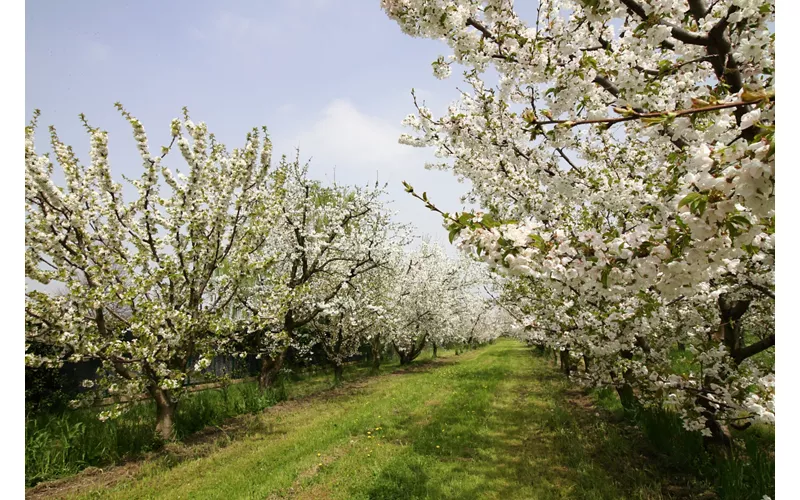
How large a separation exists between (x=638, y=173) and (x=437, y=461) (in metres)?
5.61

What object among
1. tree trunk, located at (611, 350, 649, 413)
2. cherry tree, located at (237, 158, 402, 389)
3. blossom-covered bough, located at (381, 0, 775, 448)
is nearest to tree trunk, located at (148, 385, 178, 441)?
cherry tree, located at (237, 158, 402, 389)

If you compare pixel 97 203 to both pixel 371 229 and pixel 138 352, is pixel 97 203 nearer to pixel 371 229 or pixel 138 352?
pixel 138 352

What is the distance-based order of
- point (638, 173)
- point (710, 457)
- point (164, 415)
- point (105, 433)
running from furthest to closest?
1. point (164, 415)
2. point (105, 433)
3. point (638, 173)
4. point (710, 457)

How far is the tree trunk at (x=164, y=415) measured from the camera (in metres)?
7.33

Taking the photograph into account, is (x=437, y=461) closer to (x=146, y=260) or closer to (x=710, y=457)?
(x=710, y=457)

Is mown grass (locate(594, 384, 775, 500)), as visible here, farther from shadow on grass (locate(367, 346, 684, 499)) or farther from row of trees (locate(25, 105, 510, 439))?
row of trees (locate(25, 105, 510, 439))

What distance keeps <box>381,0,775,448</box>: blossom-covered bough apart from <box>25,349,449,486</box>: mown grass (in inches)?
289

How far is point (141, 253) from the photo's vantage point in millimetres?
6715

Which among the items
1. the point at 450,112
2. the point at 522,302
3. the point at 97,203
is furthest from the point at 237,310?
the point at 450,112

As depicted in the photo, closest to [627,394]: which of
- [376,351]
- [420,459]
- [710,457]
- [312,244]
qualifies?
[710,457]

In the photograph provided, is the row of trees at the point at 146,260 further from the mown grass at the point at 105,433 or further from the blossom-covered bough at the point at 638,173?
the blossom-covered bough at the point at 638,173

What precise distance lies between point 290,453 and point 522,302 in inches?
260

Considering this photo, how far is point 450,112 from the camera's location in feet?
21.0

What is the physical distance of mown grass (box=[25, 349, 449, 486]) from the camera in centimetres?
595
